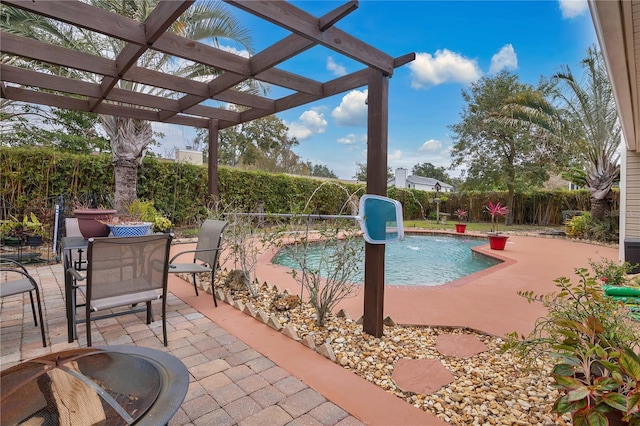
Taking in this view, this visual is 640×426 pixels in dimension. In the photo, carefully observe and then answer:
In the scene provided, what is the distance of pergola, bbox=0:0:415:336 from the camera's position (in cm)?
231

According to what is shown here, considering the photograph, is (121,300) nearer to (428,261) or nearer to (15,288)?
(15,288)

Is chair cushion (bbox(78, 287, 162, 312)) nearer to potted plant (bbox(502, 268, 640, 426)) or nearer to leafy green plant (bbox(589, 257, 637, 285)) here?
potted plant (bbox(502, 268, 640, 426))

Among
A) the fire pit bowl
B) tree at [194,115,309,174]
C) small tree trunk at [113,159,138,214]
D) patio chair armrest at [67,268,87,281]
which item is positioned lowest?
the fire pit bowl

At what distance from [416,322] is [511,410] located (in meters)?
1.30

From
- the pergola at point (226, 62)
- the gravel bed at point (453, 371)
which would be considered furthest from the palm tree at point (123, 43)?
the gravel bed at point (453, 371)

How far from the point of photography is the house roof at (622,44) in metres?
2.72

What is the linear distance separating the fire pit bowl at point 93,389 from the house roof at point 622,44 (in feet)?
13.1

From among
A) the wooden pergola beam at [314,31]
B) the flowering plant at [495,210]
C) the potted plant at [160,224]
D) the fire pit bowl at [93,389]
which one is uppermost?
the wooden pergola beam at [314,31]

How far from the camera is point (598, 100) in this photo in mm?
9305

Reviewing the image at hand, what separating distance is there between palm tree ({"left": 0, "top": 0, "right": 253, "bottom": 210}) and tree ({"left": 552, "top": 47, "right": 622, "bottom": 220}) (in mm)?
10005

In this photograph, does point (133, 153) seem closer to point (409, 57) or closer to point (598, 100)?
point (409, 57)

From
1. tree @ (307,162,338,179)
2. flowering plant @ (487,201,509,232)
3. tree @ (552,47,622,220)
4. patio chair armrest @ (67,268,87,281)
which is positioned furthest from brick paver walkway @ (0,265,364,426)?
tree @ (307,162,338,179)

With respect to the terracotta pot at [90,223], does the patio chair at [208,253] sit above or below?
below

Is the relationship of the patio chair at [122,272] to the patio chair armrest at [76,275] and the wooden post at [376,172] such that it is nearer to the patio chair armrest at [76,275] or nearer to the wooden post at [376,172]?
the patio chair armrest at [76,275]
